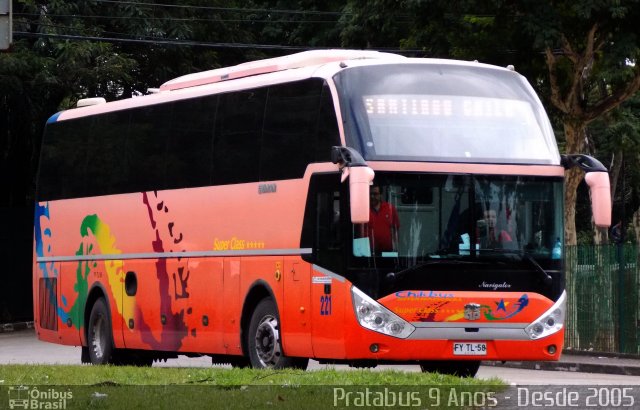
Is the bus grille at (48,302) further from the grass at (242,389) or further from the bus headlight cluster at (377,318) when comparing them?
the bus headlight cluster at (377,318)

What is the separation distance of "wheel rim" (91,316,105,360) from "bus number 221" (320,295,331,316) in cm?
639

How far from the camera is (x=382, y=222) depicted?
1658 cm

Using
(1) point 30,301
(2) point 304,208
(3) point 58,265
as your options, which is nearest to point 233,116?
(2) point 304,208

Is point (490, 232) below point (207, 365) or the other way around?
the other way around

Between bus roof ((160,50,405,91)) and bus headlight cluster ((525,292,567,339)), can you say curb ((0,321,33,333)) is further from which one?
bus headlight cluster ((525,292,567,339))

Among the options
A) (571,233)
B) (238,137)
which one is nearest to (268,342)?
(238,137)

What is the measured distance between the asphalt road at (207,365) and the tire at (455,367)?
394 millimetres

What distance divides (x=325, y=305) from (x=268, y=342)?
4.74 feet

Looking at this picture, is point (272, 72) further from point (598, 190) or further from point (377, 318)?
point (598, 190)

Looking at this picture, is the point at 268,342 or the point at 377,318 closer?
the point at 377,318

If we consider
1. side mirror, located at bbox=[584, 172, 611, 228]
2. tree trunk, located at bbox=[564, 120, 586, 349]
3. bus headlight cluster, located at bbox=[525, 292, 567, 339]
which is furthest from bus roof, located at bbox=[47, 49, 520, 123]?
tree trunk, located at bbox=[564, 120, 586, 349]

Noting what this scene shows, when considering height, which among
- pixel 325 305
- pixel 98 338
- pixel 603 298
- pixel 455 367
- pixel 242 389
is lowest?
pixel 455 367

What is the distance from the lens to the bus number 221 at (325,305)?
1695cm

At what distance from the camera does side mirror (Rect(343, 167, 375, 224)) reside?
621 inches
